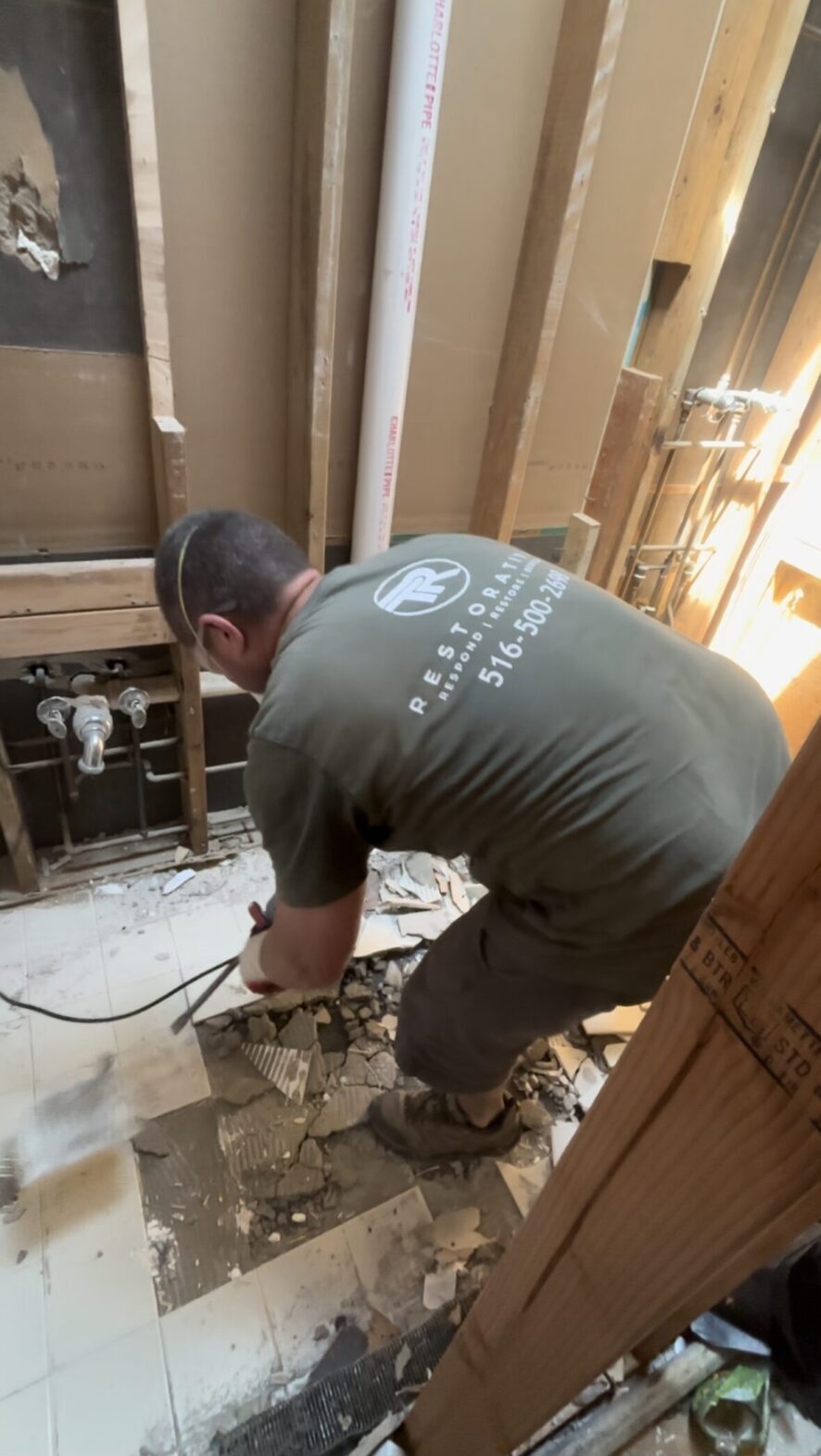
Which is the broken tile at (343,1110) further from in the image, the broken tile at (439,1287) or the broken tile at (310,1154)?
the broken tile at (439,1287)

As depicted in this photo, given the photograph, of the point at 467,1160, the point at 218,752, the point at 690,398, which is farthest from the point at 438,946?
the point at 690,398

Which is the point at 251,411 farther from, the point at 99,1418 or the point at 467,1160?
the point at 99,1418

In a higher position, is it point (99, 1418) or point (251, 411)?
point (251, 411)

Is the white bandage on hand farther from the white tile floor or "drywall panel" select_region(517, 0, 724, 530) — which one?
"drywall panel" select_region(517, 0, 724, 530)

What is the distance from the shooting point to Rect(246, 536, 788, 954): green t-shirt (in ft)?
2.89

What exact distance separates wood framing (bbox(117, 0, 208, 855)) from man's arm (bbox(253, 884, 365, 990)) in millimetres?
730

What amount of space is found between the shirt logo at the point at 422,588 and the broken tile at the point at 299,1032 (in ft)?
3.52

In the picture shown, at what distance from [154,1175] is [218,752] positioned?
999mm

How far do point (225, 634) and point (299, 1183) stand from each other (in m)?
1.05

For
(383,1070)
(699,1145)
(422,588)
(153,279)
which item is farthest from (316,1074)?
(153,279)

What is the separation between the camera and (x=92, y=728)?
1.46 m

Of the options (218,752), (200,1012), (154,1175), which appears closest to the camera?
(154,1175)

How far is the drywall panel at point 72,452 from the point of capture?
4.22 ft

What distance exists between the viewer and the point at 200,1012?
160cm
